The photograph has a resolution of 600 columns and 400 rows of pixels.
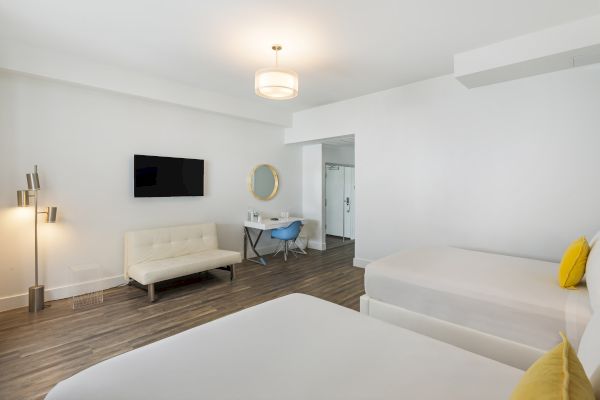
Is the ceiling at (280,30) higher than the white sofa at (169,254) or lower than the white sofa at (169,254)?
higher

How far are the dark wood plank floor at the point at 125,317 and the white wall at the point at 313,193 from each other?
1.45 metres

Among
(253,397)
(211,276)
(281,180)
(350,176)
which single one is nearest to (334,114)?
(281,180)

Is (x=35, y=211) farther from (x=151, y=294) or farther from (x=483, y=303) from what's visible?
(x=483, y=303)

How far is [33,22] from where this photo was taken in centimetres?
277

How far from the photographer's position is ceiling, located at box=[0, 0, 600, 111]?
98.6 inches

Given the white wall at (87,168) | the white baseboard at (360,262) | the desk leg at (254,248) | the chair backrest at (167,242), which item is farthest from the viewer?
the desk leg at (254,248)

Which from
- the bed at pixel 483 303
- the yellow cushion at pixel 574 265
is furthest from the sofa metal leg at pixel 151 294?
the yellow cushion at pixel 574 265

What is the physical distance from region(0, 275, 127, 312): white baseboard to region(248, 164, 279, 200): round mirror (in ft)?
8.46

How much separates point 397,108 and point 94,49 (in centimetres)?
394

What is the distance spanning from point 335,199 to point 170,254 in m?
4.34

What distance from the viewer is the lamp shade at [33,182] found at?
10.4 ft

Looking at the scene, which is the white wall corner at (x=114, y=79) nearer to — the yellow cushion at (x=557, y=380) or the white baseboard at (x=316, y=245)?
the white baseboard at (x=316, y=245)

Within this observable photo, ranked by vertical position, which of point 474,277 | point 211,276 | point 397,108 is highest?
point 397,108

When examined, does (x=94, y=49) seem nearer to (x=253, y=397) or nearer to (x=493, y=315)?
(x=253, y=397)
